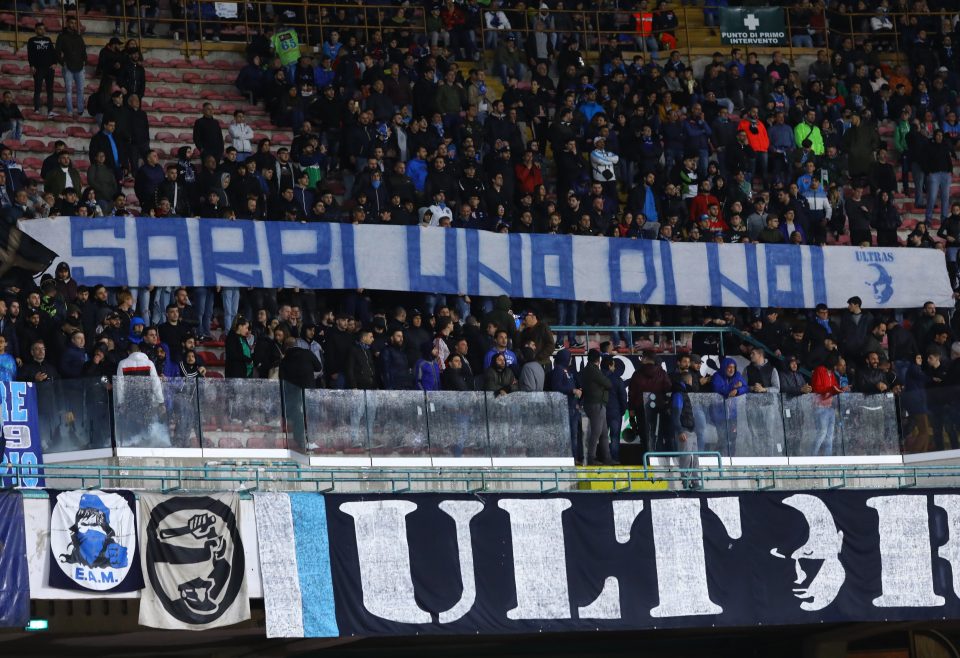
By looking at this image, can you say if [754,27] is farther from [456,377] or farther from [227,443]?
[227,443]

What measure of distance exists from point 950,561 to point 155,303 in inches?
354

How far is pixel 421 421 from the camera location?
64.1 feet

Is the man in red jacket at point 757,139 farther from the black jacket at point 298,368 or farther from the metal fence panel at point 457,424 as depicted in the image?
the black jacket at point 298,368

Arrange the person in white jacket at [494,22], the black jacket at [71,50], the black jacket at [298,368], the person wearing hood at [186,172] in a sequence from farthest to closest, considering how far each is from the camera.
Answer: the person in white jacket at [494,22] → the black jacket at [71,50] → the person wearing hood at [186,172] → the black jacket at [298,368]

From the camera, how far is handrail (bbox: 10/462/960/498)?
1727 cm

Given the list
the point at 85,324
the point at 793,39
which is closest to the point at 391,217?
the point at 85,324

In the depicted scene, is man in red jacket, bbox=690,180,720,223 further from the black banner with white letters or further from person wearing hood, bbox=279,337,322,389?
person wearing hood, bbox=279,337,322,389

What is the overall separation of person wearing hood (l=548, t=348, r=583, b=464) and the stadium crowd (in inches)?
1.4

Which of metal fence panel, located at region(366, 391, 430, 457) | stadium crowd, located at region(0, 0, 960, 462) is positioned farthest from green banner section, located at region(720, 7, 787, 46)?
metal fence panel, located at region(366, 391, 430, 457)

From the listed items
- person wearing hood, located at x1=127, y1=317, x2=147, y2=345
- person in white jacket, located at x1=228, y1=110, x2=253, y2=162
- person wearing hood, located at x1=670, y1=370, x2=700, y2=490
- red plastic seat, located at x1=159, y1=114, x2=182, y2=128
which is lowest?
person wearing hood, located at x1=670, y1=370, x2=700, y2=490

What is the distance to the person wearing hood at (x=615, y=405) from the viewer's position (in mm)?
20938

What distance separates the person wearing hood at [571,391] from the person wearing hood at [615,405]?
1.19ft

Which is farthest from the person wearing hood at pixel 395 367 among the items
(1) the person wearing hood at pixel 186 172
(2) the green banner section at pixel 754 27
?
(2) the green banner section at pixel 754 27

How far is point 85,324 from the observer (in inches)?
770
